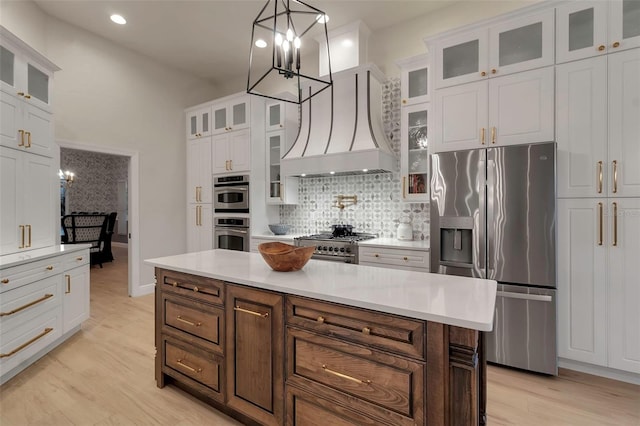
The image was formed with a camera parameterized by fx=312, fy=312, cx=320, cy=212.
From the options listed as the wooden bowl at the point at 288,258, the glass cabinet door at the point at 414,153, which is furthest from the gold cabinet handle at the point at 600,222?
the wooden bowl at the point at 288,258

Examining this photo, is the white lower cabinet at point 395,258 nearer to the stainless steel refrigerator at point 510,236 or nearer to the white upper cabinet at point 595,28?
Result: the stainless steel refrigerator at point 510,236

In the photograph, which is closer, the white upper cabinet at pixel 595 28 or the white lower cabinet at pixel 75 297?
the white upper cabinet at pixel 595 28

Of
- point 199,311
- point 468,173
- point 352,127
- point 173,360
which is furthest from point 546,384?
point 352,127

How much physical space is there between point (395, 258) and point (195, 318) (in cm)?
202

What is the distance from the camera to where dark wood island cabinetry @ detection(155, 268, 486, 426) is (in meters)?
1.18

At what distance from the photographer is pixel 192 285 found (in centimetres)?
201

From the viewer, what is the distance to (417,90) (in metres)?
3.39

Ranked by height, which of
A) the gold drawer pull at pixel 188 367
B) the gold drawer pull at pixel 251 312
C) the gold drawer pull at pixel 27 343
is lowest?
the gold drawer pull at pixel 27 343

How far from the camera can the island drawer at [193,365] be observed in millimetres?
1899

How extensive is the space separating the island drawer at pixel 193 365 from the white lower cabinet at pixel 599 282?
264 centimetres

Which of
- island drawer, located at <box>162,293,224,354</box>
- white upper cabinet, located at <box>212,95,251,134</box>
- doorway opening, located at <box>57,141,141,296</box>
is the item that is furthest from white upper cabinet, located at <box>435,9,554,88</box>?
doorway opening, located at <box>57,141,141,296</box>

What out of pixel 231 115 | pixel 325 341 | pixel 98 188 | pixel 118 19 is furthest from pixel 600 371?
pixel 98 188

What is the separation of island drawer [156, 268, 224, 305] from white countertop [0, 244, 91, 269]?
1178 mm

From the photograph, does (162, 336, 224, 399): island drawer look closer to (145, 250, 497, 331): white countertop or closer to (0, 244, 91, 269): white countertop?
(145, 250, 497, 331): white countertop
